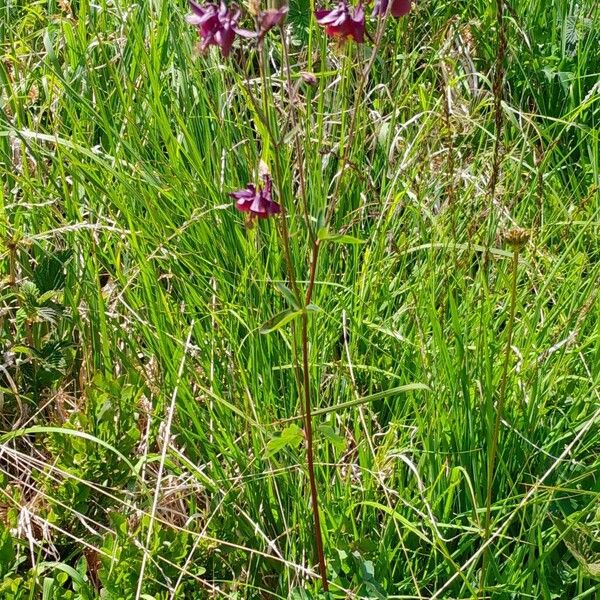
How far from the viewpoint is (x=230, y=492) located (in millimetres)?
1507

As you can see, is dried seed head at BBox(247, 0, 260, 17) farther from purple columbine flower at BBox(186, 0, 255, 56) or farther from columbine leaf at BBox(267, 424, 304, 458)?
columbine leaf at BBox(267, 424, 304, 458)

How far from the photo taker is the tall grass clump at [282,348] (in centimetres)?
139

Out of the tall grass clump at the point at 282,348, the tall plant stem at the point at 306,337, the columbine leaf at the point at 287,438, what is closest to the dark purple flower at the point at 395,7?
the tall grass clump at the point at 282,348

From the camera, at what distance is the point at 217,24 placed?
116cm

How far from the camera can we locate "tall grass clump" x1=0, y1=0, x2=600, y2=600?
1.39 metres

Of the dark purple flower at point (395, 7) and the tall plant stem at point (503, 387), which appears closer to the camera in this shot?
the tall plant stem at point (503, 387)

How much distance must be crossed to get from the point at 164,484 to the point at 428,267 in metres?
0.62

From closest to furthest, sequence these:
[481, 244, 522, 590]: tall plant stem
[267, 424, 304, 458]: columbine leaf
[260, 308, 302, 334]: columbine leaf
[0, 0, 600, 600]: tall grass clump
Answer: [481, 244, 522, 590]: tall plant stem
[260, 308, 302, 334]: columbine leaf
[267, 424, 304, 458]: columbine leaf
[0, 0, 600, 600]: tall grass clump

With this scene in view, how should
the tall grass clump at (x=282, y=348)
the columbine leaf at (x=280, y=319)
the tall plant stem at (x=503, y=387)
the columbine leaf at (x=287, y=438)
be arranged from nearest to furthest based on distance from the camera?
the tall plant stem at (x=503, y=387)
the columbine leaf at (x=280, y=319)
the columbine leaf at (x=287, y=438)
the tall grass clump at (x=282, y=348)

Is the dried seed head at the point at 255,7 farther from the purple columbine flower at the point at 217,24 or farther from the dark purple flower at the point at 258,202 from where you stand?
the dark purple flower at the point at 258,202

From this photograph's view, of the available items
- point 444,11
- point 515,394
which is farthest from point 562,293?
point 444,11

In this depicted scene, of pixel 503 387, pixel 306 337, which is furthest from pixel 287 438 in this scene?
pixel 503 387

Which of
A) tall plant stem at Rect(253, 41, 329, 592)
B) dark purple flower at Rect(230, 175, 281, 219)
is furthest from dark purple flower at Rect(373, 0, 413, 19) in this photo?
dark purple flower at Rect(230, 175, 281, 219)

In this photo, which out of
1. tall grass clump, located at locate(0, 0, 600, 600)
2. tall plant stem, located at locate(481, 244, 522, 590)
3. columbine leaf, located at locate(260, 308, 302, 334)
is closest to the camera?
tall plant stem, located at locate(481, 244, 522, 590)
